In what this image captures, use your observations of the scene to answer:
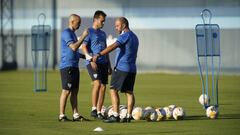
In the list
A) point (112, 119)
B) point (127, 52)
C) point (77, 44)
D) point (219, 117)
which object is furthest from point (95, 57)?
point (219, 117)

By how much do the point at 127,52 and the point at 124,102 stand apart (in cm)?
602

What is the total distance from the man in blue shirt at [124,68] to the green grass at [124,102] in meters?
0.46

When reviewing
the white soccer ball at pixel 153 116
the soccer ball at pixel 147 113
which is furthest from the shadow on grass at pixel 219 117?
the soccer ball at pixel 147 113

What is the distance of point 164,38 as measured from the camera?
45219 millimetres

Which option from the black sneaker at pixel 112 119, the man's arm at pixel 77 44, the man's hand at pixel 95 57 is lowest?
the black sneaker at pixel 112 119

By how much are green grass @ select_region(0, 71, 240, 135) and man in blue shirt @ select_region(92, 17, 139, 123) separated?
46 centimetres

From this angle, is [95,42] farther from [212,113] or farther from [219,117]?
[219,117]

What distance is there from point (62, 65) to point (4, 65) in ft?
101

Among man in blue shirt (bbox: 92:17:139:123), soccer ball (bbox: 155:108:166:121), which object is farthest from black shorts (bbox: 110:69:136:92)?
soccer ball (bbox: 155:108:166:121)

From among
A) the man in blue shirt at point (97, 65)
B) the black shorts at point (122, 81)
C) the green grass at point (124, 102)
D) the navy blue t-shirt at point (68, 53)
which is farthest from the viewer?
the man in blue shirt at point (97, 65)

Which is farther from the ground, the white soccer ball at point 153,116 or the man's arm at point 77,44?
the man's arm at point 77,44

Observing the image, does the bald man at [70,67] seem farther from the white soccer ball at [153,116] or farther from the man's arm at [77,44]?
the white soccer ball at [153,116]

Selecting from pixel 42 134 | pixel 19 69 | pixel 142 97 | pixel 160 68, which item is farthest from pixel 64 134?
pixel 19 69

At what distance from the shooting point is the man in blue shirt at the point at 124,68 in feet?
56.7
